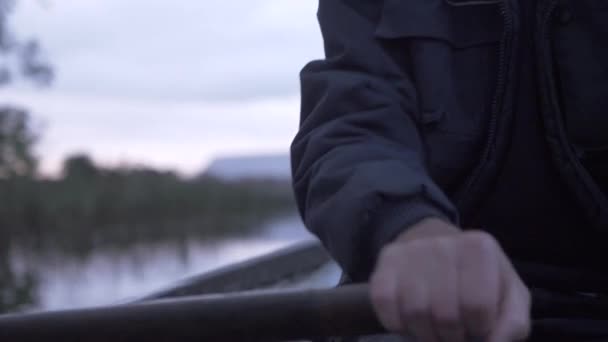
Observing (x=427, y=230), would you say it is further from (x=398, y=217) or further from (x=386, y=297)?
(x=386, y=297)

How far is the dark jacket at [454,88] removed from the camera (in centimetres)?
142

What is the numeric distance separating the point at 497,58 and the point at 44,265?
7.48 metres

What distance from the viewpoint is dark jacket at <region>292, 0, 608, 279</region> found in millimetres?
1424

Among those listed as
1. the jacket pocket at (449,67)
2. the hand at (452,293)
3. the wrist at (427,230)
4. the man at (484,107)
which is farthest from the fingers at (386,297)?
the jacket pocket at (449,67)

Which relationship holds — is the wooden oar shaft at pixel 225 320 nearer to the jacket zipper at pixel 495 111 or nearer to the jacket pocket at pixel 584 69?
the jacket zipper at pixel 495 111

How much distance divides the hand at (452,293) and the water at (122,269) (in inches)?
198

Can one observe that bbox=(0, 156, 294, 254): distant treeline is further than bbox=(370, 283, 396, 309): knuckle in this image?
Yes

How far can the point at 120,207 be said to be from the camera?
443 inches

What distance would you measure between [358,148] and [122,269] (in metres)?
8.01

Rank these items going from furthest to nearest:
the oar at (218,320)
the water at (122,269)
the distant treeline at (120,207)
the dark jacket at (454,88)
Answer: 1. the distant treeline at (120,207)
2. the water at (122,269)
3. the dark jacket at (454,88)
4. the oar at (218,320)

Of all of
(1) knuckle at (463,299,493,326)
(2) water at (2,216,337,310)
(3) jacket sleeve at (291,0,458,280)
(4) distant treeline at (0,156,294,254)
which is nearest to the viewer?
(1) knuckle at (463,299,493,326)

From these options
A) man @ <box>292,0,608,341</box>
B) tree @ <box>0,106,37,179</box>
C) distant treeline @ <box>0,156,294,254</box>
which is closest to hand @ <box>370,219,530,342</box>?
man @ <box>292,0,608,341</box>

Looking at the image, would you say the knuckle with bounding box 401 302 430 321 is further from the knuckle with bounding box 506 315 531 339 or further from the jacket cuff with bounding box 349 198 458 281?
the jacket cuff with bounding box 349 198 458 281

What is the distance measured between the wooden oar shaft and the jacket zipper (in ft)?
1.76
